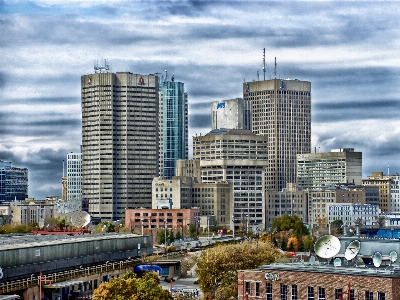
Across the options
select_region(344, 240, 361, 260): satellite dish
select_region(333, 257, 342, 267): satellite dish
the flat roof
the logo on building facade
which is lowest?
the logo on building facade

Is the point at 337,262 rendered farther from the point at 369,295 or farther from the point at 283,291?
the point at 369,295

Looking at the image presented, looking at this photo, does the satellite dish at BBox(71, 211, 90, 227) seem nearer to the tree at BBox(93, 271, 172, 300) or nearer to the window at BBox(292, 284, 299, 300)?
the tree at BBox(93, 271, 172, 300)

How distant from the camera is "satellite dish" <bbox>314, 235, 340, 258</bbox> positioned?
288ft

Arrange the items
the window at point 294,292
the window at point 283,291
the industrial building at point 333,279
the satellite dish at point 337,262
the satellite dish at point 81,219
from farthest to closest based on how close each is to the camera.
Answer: the satellite dish at point 81,219, the satellite dish at point 337,262, the window at point 283,291, the window at point 294,292, the industrial building at point 333,279

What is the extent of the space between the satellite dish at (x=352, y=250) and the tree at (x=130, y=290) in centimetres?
1570

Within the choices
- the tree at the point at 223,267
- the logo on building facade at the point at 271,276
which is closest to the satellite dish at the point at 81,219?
the tree at the point at 223,267

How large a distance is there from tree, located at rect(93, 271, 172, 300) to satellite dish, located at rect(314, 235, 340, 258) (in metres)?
13.9

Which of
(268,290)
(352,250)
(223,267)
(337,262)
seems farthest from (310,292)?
(223,267)

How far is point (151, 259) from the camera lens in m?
132

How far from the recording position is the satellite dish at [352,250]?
8700 cm

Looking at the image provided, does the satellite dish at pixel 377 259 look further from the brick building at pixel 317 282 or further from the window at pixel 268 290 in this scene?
the window at pixel 268 290

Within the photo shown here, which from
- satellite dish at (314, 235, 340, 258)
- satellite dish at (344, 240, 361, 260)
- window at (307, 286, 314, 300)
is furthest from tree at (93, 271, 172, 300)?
satellite dish at (344, 240, 361, 260)

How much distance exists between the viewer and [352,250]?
87.4m

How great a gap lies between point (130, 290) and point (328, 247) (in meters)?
18.3
